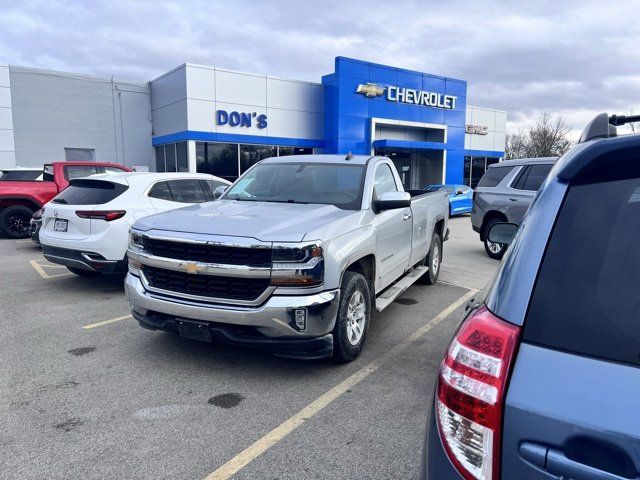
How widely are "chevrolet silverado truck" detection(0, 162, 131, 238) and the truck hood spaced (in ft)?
27.7

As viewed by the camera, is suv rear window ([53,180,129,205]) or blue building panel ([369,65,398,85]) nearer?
suv rear window ([53,180,129,205])

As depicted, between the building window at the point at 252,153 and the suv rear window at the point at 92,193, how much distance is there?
13683 millimetres

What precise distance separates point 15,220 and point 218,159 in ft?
30.5

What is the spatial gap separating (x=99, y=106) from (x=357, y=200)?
1917 centimetres

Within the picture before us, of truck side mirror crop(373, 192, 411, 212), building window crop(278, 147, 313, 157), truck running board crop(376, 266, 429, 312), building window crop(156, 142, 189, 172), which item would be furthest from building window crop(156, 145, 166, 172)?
truck side mirror crop(373, 192, 411, 212)

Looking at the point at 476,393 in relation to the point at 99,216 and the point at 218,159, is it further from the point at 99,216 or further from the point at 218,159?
the point at 218,159

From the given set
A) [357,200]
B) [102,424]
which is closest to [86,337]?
[102,424]

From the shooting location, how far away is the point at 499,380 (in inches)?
53.9

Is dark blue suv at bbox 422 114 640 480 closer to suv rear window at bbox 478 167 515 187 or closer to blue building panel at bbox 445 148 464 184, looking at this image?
suv rear window at bbox 478 167 515 187

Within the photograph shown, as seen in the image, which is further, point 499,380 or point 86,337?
point 86,337

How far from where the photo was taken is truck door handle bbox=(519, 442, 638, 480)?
118cm

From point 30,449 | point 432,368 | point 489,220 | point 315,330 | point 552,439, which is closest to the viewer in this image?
point 552,439

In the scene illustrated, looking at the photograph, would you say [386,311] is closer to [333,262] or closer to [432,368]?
[432,368]

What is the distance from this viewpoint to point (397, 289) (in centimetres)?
554
